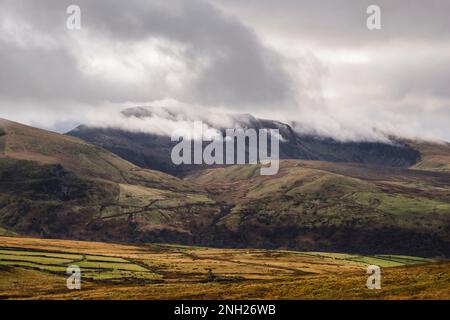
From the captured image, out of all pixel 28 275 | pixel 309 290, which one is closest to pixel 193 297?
pixel 309 290

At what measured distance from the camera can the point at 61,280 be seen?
155 metres

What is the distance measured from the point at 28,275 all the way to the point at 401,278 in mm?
107791
